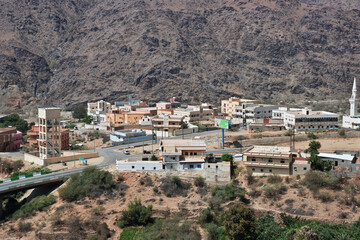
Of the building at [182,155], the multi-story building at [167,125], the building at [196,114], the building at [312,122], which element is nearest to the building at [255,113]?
the building at [196,114]

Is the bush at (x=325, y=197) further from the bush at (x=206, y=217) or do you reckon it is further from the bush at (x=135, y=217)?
the bush at (x=135, y=217)

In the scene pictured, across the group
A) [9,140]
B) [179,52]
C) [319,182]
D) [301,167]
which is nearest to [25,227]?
[301,167]

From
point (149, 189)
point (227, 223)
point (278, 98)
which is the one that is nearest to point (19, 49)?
point (278, 98)

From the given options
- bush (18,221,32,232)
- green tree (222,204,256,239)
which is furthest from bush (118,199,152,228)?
Result: bush (18,221,32,232)

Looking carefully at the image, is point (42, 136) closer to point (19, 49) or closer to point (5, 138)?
point (5, 138)

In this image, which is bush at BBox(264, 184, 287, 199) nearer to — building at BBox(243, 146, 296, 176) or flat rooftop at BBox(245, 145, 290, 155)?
building at BBox(243, 146, 296, 176)

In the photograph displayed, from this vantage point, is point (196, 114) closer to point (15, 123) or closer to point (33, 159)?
point (33, 159)
